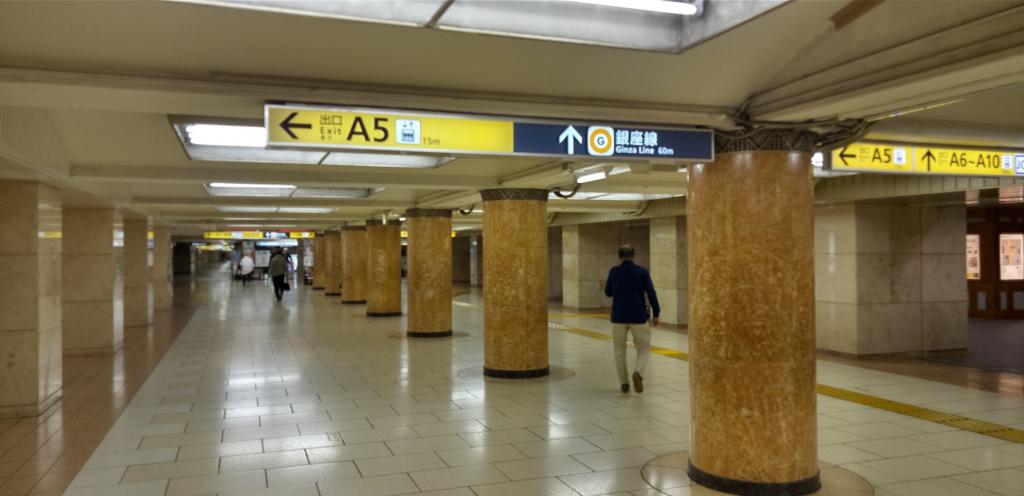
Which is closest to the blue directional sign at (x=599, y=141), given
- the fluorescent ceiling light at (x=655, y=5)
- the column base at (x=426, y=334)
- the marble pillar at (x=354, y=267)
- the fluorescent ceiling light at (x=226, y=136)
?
the fluorescent ceiling light at (x=655, y=5)

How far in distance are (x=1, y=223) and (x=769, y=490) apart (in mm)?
8152

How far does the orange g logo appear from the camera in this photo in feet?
14.5

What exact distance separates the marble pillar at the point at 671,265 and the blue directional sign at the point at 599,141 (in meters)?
12.5

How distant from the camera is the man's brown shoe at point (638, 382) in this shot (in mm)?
8695

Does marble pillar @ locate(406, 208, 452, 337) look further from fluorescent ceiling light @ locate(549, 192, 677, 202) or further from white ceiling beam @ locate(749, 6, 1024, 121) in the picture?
white ceiling beam @ locate(749, 6, 1024, 121)

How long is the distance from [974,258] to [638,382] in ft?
48.1

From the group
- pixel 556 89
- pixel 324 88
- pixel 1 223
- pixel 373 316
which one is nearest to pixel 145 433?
pixel 1 223

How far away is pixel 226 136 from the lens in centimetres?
758

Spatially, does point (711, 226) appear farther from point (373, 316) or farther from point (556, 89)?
point (373, 316)

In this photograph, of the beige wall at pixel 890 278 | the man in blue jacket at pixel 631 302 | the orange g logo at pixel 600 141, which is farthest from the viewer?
the beige wall at pixel 890 278

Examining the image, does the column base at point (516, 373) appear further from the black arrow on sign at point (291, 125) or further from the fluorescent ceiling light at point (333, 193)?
the black arrow on sign at point (291, 125)

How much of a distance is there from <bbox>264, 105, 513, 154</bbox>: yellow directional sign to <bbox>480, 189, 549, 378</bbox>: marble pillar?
5.75 m

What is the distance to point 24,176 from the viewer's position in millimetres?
7492

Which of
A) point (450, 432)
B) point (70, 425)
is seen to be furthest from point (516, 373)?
point (70, 425)
